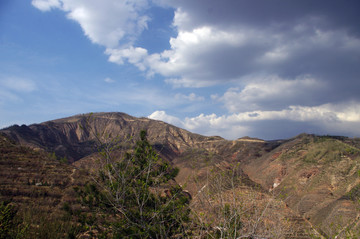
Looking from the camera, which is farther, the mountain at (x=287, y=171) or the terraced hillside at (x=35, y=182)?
the terraced hillside at (x=35, y=182)

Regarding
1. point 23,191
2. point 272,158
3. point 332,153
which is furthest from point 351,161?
point 23,191

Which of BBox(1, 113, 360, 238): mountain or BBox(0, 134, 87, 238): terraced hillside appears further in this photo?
BBox(0, 134, 87, 238): terraced hillside

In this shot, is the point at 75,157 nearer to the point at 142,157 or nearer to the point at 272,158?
the point at 272,158

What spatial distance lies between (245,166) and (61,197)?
157ft

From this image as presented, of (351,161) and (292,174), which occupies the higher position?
(351,161)

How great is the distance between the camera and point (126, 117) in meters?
138

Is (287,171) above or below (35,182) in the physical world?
below

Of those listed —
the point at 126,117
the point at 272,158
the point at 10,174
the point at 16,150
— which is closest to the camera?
the point at 10,174

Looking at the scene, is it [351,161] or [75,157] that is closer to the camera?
[351,161]

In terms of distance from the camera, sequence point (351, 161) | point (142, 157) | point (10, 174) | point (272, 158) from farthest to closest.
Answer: point (272, 158) → point (351, 161) → point (10, 174) → point (142, 157)

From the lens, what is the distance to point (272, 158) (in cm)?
5391

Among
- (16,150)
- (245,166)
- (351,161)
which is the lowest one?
(245,166)

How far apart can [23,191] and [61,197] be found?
12.2 feet

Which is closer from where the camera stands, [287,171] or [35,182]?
[35,182]
